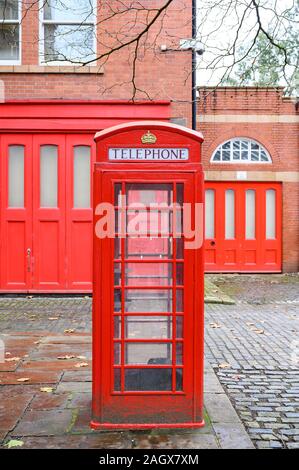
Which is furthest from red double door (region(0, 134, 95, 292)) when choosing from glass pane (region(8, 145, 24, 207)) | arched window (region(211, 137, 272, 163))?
arched window (region(211, 137, 272, 163))

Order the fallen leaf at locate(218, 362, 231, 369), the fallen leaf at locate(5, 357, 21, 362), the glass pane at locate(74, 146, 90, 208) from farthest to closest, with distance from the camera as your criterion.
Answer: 1. the glass pane at locate(74, 146, 90, 208)
2. the fallen leaf at locate(5, 357, 21, 362)
3. the fallen leaf at locate(218, 362, 231, 369)

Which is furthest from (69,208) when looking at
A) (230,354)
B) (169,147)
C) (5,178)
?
(169,147)

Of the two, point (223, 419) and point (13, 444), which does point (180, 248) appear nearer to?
point (223, 419)

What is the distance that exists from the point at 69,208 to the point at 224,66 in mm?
4619

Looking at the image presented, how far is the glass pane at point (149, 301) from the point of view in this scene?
4.06 metres

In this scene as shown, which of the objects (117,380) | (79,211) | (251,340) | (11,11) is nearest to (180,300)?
(117,380)

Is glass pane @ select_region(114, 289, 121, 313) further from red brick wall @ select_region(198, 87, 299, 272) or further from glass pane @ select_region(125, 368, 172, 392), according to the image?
red brick wall @ select_region(198, 87, 299, 272)

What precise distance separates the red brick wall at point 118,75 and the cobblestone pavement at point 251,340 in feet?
13.8

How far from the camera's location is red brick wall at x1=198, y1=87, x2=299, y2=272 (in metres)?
16.7

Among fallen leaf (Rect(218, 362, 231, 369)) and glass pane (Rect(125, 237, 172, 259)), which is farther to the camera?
fallen leaf (Rect(218, 362, 231, 369))

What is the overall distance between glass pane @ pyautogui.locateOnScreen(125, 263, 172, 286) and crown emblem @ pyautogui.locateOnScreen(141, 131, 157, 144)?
0.94 metres

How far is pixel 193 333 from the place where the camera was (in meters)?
→ 4.02

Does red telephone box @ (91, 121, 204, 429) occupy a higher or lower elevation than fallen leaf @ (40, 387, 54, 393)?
higher
